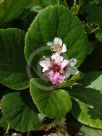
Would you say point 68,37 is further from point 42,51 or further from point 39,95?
point 39,95

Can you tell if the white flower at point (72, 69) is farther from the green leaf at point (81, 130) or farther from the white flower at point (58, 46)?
the green leaf at point (81, 130)

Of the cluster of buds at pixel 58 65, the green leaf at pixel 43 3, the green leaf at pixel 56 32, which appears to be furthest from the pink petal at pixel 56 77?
the green leaf at pixel 43 3

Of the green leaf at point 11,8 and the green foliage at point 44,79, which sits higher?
the green leaf at point 11,8

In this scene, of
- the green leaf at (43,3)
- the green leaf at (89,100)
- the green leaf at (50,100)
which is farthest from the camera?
the green leaf at (43,3)

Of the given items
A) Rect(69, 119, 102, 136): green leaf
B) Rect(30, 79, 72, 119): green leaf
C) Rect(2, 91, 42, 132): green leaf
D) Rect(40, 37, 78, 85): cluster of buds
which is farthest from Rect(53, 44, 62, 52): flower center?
Rect(69, 119, 102, 136): green leaf

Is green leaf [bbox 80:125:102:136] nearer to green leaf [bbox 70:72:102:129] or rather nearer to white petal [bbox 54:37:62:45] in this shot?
green leaf [bbox 70:72:102:129]

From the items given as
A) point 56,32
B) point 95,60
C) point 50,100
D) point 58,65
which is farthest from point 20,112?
point 95,60
